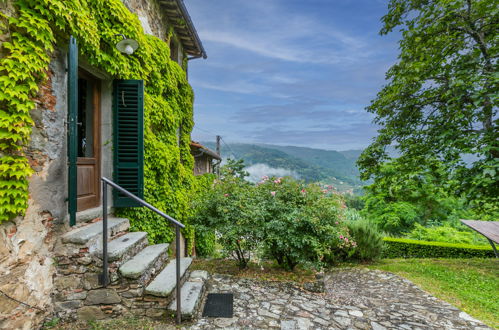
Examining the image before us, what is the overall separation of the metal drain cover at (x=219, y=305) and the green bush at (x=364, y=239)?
456cm

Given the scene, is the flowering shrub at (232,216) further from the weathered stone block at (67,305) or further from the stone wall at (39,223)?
the stone wall at (39,223)

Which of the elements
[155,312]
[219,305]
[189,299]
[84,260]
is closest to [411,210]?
[219,305]

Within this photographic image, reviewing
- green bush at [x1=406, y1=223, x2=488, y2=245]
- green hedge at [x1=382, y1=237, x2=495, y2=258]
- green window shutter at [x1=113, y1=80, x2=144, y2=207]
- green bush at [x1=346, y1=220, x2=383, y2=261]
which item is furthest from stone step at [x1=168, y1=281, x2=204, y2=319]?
green bush at [x1=406, y1=223, x2=488, y2=245]

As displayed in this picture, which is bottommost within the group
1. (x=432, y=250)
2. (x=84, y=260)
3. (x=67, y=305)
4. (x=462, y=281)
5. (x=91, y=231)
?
(x=432, y=250)

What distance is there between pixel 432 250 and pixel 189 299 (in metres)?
9.02

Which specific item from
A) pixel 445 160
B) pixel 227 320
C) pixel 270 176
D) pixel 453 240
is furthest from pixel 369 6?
pixel 227 320

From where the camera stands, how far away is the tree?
17.4 feet

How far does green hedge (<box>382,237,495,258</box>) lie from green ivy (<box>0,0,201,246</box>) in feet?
24.1

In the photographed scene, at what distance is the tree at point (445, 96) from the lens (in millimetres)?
5297

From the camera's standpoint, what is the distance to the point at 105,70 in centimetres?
375

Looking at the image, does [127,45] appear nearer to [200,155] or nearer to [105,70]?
[105,70]

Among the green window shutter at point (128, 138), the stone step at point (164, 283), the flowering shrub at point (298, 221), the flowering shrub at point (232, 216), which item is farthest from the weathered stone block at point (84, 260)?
the flowering shrub at point (298, 221)

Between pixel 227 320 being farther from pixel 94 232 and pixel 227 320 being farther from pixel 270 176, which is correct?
pixel 270 176

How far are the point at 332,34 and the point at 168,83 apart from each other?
1390 centimetres
